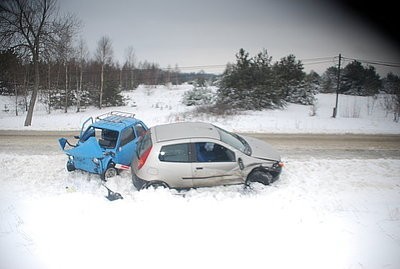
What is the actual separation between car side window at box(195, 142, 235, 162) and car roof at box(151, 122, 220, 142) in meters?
0.25

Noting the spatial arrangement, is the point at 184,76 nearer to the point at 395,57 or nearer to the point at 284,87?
the point at 284,87

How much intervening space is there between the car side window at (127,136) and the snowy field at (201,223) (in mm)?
906

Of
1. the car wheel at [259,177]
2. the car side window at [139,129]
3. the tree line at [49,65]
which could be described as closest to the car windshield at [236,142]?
the car wheel at [259,177]

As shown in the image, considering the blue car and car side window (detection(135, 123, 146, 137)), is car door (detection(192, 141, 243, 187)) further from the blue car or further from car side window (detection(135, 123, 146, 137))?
car side window (detection(135, 123, 146, 137))

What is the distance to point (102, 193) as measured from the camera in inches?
249

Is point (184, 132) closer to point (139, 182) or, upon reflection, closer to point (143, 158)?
point (143, 158)

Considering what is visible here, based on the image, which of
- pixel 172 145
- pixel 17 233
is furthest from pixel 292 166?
pixel 17 233

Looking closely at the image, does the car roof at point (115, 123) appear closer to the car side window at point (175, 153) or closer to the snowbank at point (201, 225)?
the snowbank at point (201, 225)

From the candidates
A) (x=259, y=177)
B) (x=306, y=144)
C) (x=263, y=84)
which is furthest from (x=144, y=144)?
(x=263, y=84)

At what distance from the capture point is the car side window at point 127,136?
738cm

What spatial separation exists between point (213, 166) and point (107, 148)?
2870 millimetres

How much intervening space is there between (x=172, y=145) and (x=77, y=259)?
9.63ft

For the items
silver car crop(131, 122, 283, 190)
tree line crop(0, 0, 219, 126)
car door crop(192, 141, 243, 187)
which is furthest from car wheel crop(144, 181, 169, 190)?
tree line crop(0, 0, 219, 126)

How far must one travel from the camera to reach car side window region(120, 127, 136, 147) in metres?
7.38
